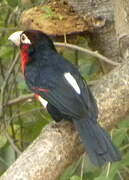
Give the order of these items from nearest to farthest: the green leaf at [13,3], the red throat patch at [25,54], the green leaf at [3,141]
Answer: the red throat patch at [25,54], the green leaf at [3,141], the green leaf at [13,3]

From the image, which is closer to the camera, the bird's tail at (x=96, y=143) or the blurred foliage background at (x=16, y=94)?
the bird's tail at (x=96, y=143)

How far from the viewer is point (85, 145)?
2.83 m

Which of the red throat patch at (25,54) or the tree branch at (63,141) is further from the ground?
the red throat patch at (25,54)

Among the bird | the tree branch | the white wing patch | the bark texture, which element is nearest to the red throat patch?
the bird

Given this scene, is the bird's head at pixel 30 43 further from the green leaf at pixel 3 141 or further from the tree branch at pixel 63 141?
the green leaf at pixel 3 141

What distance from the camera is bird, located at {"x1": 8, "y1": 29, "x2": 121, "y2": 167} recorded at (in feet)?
9.30

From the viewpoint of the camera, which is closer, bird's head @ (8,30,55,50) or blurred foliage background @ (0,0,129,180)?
bird's head @ (8,30,55,50)

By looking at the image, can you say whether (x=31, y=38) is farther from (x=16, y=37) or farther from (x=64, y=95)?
(x=64, y=95)

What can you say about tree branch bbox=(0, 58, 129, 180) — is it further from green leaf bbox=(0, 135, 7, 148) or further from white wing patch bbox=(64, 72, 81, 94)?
green leaf bbox=(0, 135, 7, 148)

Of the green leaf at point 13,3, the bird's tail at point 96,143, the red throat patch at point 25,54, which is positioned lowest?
the bird's tail at point 96,143

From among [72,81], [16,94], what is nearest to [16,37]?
[72,81]

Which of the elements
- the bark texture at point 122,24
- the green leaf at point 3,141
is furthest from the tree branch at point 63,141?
the green leaf at point 3,141

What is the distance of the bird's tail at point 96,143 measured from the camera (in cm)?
278

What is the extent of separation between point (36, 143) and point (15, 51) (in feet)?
4.09
